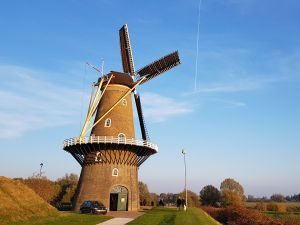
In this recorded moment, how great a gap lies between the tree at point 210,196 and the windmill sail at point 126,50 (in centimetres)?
4141

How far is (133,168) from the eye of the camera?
1411 inches

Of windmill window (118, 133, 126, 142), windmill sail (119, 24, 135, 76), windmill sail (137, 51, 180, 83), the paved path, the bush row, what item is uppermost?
windmill sail (119, 24, 135, 76)

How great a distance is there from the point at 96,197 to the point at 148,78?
14.8 metres

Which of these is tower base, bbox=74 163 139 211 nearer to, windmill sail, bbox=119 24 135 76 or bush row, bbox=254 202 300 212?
windmill sail, bbox=119 24 135 76

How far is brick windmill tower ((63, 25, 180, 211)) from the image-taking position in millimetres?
33359

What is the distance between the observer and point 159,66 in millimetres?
38875

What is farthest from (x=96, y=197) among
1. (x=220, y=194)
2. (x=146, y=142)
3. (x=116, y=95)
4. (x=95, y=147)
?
(x=220, y=194)

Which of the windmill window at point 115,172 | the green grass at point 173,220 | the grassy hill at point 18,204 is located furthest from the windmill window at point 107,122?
the green grass at point 173,220

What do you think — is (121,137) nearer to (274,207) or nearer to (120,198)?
(120,198)

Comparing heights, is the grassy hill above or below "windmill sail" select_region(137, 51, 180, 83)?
below

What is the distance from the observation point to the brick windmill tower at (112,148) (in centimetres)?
3336

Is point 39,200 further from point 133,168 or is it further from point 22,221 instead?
point 133,168

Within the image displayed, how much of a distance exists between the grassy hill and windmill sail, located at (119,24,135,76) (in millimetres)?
19161

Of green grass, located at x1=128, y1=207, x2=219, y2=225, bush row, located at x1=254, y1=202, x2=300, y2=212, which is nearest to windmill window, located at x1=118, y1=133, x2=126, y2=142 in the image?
green grass, located at x1=128, y1=207, x2=219, y2=225
